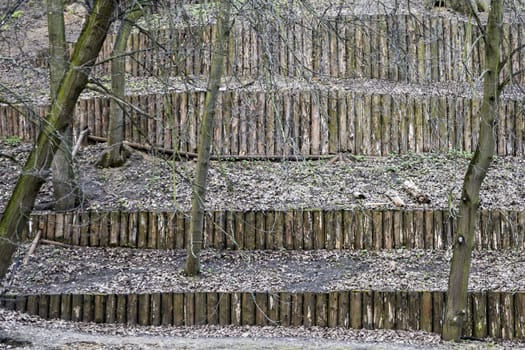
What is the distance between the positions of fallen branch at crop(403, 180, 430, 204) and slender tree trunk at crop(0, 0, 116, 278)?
553cm

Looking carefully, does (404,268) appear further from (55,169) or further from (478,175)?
(55,169)

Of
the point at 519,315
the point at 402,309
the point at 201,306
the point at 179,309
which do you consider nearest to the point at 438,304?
the point at 402,309

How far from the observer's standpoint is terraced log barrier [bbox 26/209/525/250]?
873 centimetres

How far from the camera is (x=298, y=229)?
28.9ft

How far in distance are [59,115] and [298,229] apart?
439 cm

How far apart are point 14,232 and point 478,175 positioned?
429 centimetres

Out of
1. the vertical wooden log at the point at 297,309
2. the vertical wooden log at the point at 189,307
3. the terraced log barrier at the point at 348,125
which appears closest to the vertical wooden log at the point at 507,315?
the vertical wooden log at the point at 297,309

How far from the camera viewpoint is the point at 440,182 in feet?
32.6

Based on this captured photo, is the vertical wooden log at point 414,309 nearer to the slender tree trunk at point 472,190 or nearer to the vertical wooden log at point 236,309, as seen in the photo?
the slender tree trunk at point 472,190

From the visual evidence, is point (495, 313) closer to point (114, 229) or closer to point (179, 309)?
point (179, 309)

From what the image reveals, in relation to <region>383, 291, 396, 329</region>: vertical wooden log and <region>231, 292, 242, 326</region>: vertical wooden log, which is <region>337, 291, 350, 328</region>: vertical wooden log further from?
<region>231, 292, 242, 326</region>: vertical wooden log

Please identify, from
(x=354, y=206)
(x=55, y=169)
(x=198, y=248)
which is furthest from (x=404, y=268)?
(x=55, y=169)

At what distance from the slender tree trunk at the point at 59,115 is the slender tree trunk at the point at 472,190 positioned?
3.68 meters

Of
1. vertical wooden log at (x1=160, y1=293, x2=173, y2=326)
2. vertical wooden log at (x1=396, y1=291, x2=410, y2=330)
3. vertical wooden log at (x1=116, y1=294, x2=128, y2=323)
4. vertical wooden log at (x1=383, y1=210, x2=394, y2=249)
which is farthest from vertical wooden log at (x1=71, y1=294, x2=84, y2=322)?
vertical wooden log at (x1=383, y1=210, x2=394, y2=249)
